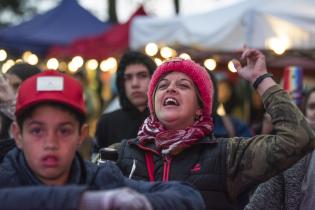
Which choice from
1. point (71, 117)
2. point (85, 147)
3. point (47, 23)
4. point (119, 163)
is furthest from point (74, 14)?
point (71, 117)

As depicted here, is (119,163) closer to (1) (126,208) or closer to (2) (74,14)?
(1) (126,208)

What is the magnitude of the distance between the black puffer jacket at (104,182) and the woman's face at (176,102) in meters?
0.88

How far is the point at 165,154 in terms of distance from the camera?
10.9ft

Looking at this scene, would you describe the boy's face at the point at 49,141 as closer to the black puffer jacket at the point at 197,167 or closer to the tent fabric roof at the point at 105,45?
the black puffer jacket at the point at 197,167

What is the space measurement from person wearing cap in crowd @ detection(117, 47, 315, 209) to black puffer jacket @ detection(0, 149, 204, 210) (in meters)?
0.75

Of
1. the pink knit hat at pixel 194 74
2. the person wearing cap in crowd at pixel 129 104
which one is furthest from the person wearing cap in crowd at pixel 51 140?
the person wearing cap in crowd at pixel 129 104

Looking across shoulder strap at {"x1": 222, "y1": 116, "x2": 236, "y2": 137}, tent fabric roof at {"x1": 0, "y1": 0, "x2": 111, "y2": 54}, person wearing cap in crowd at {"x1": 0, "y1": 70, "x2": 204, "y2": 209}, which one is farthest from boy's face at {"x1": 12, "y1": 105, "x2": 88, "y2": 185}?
tent fabric roof at {"x1": 0, "y1": 0, "x2": 111, "y2": 54}

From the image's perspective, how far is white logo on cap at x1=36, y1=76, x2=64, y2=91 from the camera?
2322 mm

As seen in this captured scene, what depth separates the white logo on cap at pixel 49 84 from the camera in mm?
2322

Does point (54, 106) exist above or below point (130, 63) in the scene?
below

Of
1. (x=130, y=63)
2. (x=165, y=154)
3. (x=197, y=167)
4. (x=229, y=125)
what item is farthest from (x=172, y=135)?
(x=229, y=125)

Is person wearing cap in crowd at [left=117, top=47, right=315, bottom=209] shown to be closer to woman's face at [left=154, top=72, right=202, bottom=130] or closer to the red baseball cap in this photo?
→ woman's face at [left=154, top=72, right=202, bottom=130]

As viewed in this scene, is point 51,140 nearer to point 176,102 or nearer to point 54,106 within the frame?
point 54,106

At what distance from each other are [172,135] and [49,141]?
1.12 meters
